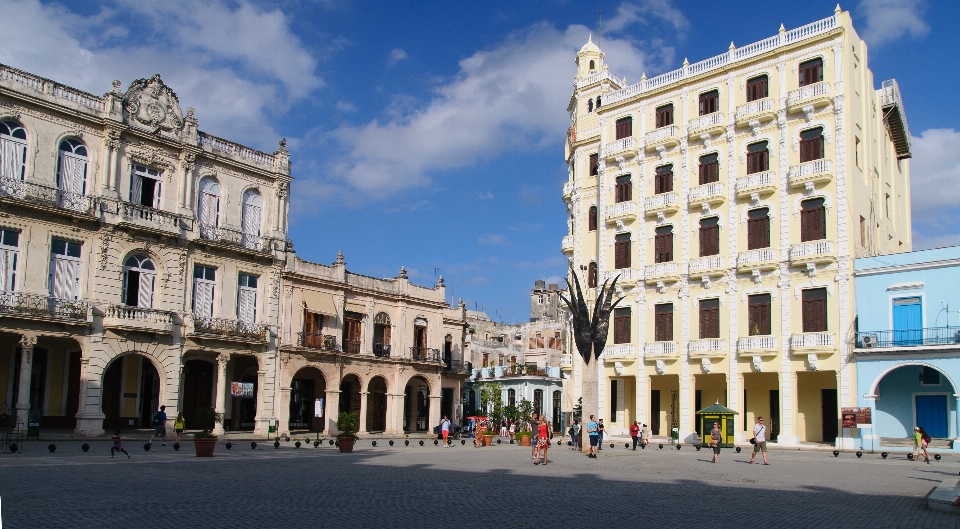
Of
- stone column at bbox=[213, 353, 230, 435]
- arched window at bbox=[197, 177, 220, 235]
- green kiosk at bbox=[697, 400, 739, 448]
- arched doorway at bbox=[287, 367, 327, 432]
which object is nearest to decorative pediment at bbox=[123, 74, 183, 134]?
arched window at bbox=[197, 177, 220, 235]

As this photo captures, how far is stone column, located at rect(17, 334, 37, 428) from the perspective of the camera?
111 ft

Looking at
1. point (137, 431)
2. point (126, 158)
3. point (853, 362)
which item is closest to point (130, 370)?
point (137, 431)

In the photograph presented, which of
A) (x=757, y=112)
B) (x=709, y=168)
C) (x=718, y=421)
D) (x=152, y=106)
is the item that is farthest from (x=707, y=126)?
(x=152, y=106)

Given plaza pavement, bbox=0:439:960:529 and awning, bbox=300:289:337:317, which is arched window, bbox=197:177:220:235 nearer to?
awning, bbox=300:289:337:317

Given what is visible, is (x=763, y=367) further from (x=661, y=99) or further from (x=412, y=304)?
(x=412, y=304)

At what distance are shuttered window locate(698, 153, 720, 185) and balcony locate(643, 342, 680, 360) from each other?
9.26m

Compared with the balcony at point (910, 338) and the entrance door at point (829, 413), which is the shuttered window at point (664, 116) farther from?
the entrance door at point (829, 413)

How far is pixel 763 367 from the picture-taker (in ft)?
137

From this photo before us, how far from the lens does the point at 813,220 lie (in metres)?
41.4

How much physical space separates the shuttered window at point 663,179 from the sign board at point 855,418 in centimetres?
1576

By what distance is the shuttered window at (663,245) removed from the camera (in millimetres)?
47031

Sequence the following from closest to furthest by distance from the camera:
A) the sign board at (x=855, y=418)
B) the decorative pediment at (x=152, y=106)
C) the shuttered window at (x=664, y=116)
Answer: the sign board at (x=855, y=418) → the decorative pediment at (x=152, y=106) → the shuttered window at (x=664, y=116)

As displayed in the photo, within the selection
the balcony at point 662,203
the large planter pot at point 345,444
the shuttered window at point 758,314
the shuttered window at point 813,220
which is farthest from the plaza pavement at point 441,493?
the balcony at point 662,203

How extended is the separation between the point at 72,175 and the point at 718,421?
3202 cm
